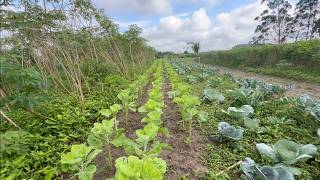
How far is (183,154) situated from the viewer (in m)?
3.54

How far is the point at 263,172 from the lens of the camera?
2.70 m

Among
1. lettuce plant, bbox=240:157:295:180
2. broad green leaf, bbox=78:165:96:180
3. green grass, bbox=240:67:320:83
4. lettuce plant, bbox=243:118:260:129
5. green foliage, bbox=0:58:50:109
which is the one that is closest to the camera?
broad green leaf, bbox=78:165:96:180

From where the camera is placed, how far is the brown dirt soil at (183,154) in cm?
306

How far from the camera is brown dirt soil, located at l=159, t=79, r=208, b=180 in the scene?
306 cm

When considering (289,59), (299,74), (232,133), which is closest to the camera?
(232,133)

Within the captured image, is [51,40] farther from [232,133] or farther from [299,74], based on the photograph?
[299,74]

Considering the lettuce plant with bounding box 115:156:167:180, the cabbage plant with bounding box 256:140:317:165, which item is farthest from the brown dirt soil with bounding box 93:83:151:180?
the cabbage plant with bounding box 256:140:317:165

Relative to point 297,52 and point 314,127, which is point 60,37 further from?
point 297,52

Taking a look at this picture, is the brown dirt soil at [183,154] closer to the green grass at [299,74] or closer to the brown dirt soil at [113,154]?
the brown dirt soil at [113,154]

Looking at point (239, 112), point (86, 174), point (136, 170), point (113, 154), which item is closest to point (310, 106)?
point (239, 112)

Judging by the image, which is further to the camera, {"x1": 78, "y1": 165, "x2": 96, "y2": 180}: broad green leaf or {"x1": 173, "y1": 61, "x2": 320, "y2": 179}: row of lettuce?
{"x1": 173, "y1": 61, "x2": 320, "y2": 179}: row of lettuce

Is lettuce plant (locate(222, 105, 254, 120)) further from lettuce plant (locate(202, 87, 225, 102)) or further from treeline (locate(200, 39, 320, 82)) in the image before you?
treeline (locate(200, 39, 320, 82))

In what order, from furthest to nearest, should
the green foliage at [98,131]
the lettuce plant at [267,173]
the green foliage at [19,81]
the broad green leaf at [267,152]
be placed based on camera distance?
the broad green leaf at [267,152] < the green foliage at [98,131] < the green foliage at [19,81] < the lettuce plant at [267,173]

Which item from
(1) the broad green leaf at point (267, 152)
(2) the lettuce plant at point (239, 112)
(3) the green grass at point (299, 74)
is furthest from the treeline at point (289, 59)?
(1) the broad green leaf at point (267, 152)
